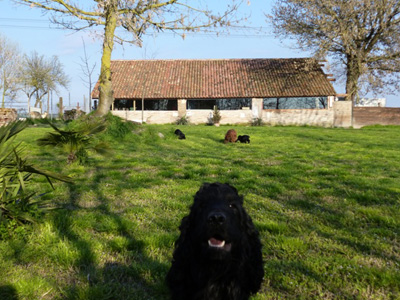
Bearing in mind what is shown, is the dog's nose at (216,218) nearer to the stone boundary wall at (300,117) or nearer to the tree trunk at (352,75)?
the stone boundary wall at (300,117)

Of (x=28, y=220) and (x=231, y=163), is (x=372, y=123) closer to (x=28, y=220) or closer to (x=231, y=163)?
(x=231, y=163)

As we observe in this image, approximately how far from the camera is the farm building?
34031mm

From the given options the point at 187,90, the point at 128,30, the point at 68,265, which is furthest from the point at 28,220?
the point at 187,90

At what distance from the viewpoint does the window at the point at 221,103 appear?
35.6 metres

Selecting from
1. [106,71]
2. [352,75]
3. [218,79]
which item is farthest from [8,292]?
[218,79]

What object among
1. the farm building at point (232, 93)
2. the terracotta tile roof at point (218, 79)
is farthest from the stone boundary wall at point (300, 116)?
the terracotta tile roof at point (218, 79)

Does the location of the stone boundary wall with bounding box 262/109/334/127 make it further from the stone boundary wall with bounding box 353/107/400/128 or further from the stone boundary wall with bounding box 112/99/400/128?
the stone boundary wall with bounding box 353/107/400/128

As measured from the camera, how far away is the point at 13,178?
14.6 ft

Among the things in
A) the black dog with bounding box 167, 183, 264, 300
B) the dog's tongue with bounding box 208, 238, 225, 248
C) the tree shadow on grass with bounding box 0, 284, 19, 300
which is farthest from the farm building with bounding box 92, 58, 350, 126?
the dog's tongue with bounding box 208, 238, 225, 248

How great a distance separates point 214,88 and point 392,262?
109 feet

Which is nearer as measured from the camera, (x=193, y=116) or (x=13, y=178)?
(x=13, y=178)

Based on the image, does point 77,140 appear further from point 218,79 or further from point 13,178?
point 218,79

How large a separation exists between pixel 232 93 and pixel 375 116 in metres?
13.9

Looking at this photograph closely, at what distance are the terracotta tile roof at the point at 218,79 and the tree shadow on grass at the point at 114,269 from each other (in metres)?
29.3
